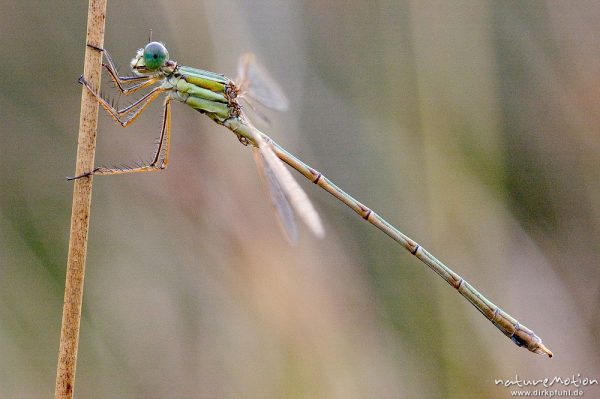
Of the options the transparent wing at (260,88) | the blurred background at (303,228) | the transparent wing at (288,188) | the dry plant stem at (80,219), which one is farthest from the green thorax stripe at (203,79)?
the dry plant stem at (80,219)

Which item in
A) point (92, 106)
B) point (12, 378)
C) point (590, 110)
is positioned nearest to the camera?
point (92, 106)

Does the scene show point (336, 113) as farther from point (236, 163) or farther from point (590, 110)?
point (590, 110)

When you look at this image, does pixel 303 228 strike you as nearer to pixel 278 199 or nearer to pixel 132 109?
pixel 278 199

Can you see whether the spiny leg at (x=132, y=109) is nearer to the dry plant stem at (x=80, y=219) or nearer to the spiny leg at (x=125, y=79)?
the spiny leg at (x=125, y=79)

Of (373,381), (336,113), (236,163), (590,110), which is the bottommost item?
(373,381)

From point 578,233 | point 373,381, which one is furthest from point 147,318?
point 578,233

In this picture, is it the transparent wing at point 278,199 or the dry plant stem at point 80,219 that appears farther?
the transparent wing at point 278,199

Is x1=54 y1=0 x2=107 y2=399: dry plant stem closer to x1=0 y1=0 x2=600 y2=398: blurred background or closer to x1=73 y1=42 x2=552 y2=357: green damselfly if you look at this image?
x1=73 y1=42 x2=552 y2=357: green damselfly

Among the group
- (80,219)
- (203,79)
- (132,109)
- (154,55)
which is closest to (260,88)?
(203,79)
